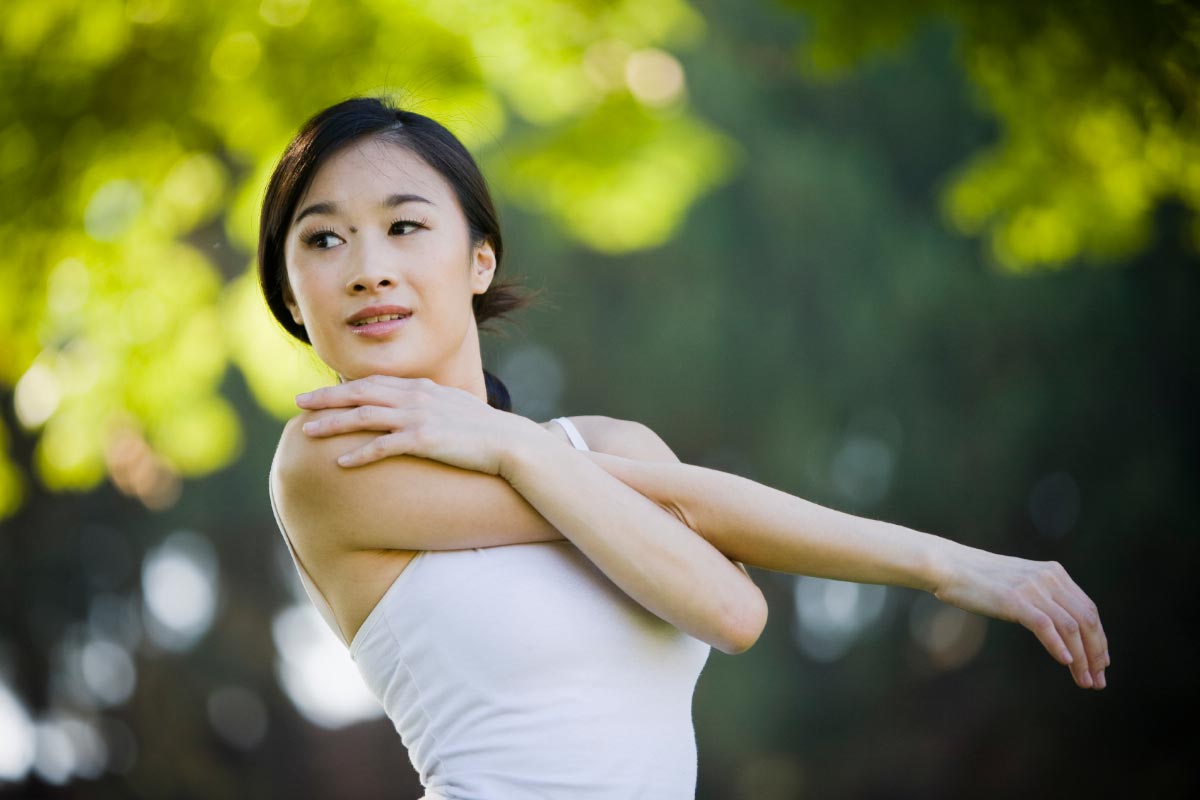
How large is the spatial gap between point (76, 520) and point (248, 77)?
5.33 meters

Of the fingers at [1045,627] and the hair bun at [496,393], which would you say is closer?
the fingers at [1045,627]

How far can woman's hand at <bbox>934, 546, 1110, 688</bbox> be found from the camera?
1.51 m

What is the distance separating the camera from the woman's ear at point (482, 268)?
6.30ft

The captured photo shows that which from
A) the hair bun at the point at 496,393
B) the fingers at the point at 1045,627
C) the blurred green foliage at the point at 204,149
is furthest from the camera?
the blurred green foliage at the point at 204,149

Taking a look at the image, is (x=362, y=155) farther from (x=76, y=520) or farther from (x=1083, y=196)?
(x=76, y=520)

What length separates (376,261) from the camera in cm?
171

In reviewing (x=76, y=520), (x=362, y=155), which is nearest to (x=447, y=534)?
(x=362, y=155)

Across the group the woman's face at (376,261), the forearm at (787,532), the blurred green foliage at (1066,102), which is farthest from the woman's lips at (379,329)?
the blurred green foliage at (1066,102)

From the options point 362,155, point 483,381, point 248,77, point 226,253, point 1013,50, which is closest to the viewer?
point 362,155

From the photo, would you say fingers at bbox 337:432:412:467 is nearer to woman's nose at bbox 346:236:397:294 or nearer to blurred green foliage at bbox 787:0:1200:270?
woman's nose at bbox 346:236:397:294

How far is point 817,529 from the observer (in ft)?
5.29

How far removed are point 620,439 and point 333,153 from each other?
21.4 inches

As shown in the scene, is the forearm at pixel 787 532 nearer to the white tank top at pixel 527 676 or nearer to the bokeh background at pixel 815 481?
the white tank top at pixel 527 676

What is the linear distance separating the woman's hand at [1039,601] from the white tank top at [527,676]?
0.38 m
